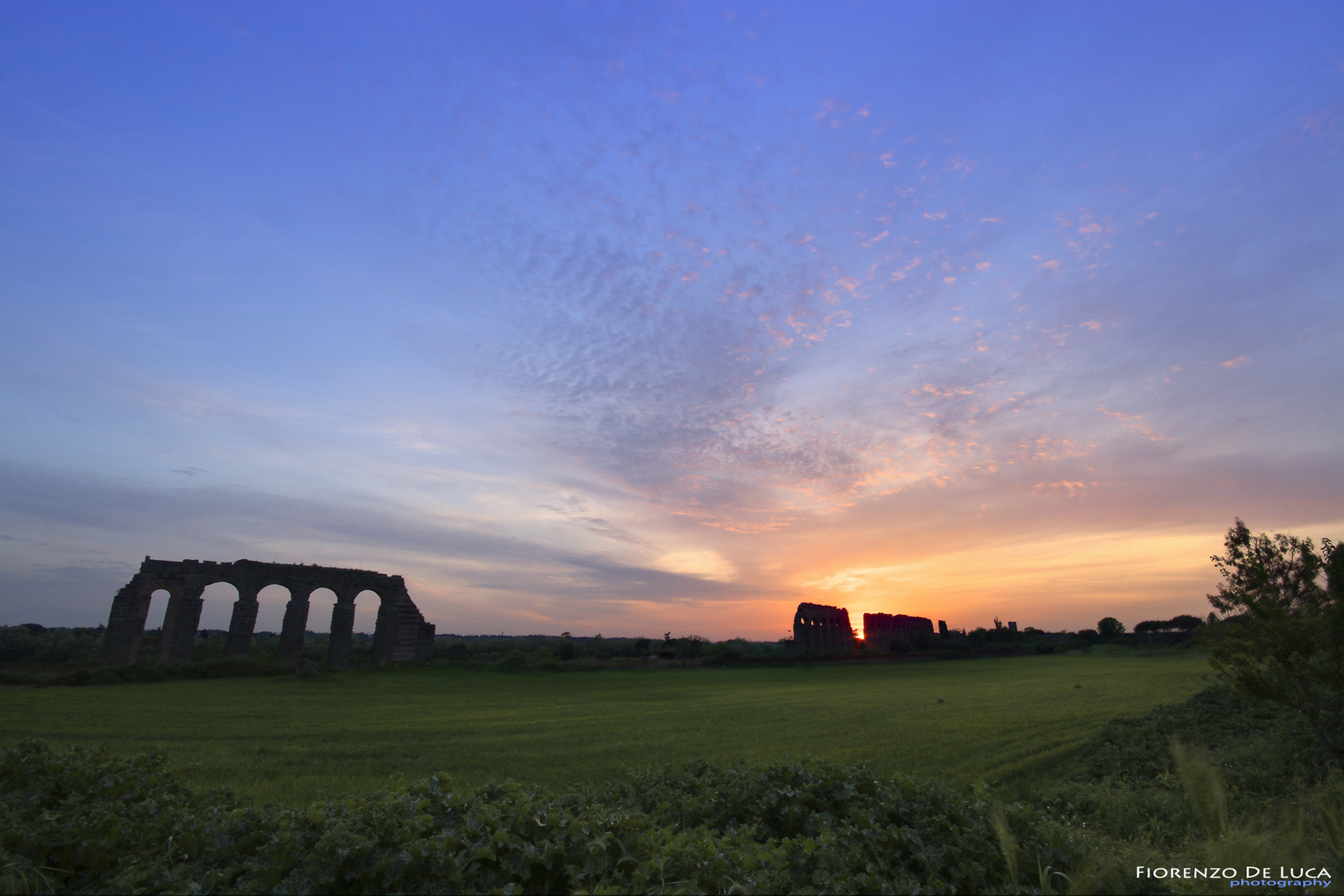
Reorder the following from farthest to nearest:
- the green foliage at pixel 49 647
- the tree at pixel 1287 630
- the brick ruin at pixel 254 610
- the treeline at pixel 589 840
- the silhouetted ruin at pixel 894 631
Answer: the silhouetted ruin at pixel 894 631 → the green foliage at pixel 49 647 → the brick ruin at pixel 254 610 → the tree at pixel 1287 630 → the treeline at pixel 589 840

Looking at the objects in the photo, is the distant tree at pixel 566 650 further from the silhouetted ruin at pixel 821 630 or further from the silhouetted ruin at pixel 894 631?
the silhouetted ruin at pixel 894 631

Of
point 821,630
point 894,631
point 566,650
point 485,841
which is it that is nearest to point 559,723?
point 485,841

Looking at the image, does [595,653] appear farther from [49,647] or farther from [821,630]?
[49,647]

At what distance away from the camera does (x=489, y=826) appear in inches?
170

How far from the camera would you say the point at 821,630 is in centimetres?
5381

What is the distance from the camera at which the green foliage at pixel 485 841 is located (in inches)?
145

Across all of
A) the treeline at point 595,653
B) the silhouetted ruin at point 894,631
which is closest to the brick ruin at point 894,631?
the silhouetted ruin at point 894,631

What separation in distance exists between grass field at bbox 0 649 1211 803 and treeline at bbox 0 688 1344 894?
135 centimetres

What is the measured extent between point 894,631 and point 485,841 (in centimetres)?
6494

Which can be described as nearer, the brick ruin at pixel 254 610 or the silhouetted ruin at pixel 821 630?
the brick ruin at pixel 254 610

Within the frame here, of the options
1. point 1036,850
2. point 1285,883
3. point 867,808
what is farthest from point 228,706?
point 1285,883

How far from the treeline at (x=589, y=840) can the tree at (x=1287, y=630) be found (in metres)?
4.94

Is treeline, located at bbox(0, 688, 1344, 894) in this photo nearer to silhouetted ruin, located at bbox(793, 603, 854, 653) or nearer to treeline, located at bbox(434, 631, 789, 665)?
treeline, located at bbox(434, 631, 789, 665)

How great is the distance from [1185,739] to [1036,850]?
1049cm
